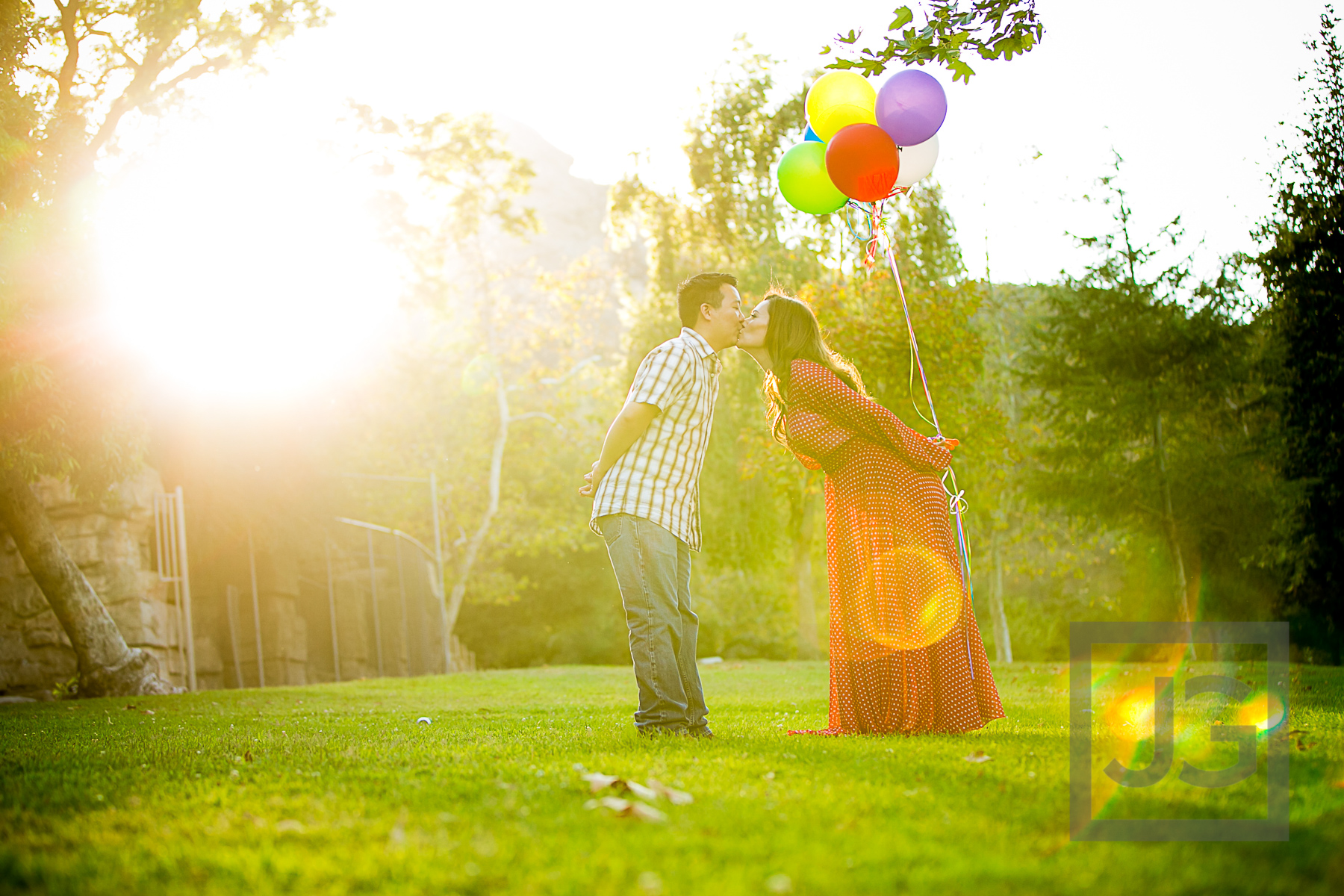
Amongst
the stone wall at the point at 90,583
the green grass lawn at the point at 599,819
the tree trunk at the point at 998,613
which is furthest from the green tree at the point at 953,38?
the tree trunk at the point at 998,613

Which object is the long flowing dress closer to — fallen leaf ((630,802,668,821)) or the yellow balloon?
the yellow balloon

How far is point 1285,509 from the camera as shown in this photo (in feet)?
43.8

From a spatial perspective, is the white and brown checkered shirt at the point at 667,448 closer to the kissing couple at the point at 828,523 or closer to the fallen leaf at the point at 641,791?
the kissing couple at the point at 828,523

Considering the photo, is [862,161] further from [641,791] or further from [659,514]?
[641,791]

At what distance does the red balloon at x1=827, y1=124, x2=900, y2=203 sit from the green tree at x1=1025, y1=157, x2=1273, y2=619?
11305 mm

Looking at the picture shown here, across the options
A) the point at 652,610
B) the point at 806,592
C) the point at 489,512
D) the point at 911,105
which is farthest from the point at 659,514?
the point at 489,512


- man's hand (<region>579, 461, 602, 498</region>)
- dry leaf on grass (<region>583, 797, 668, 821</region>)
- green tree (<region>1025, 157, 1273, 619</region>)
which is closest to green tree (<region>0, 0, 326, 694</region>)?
man's hand (<region>579, 461, 602, 498</region>)

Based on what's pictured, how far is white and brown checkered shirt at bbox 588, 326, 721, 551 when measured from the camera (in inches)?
174

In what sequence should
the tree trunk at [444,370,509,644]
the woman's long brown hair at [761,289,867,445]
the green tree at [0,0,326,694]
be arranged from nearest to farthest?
the woman's long brown hair at [761,289,867,445] → the green tree at [0,0,326,694] → the tree trunk at [444,370,509,644]

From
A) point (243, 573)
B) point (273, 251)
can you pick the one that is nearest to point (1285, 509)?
point (273, 251)

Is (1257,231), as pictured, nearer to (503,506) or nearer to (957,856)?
(957,856)

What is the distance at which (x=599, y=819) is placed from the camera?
2561mm

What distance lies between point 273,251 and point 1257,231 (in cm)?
1373

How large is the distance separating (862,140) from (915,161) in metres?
0.65
